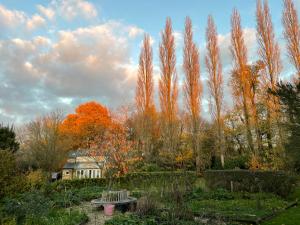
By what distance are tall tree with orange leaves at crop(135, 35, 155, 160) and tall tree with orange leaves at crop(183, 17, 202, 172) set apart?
371cm

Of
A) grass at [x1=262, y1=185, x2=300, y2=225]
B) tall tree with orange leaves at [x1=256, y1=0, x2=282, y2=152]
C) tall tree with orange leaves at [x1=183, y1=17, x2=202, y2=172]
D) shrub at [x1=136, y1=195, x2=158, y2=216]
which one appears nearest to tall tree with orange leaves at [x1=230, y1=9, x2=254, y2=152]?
tall tree with orange leaves at [x1=256, y1=0, x2=282, y2=152]

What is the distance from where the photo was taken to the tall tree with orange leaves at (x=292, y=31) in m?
14.7

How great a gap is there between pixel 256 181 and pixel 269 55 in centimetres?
920

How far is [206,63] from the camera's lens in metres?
19.8

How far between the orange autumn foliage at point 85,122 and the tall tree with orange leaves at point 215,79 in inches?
505

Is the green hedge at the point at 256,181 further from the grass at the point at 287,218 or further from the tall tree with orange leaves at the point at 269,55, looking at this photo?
the tall tree with orange leaves at the point at 269,55

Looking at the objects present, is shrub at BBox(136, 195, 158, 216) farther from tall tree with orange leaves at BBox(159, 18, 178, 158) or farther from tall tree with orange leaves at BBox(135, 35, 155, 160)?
tall tree with orange leaves at BBox(135, 35, 155, 160)

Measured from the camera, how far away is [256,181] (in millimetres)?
10602

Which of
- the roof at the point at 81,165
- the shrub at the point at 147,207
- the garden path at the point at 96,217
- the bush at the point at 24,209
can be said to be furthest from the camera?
the roof at the point at 81,165

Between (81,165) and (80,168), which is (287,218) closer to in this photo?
(80,168)

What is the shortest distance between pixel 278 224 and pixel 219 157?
578 inches

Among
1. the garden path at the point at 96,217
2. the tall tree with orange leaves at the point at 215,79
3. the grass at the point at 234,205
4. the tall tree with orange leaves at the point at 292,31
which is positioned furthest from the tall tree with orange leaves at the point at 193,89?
the garden path at the point at 96,217

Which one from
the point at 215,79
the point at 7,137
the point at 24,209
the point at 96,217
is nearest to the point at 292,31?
the point at 215,79

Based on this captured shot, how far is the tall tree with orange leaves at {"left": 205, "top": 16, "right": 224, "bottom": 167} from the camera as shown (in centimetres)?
1855
